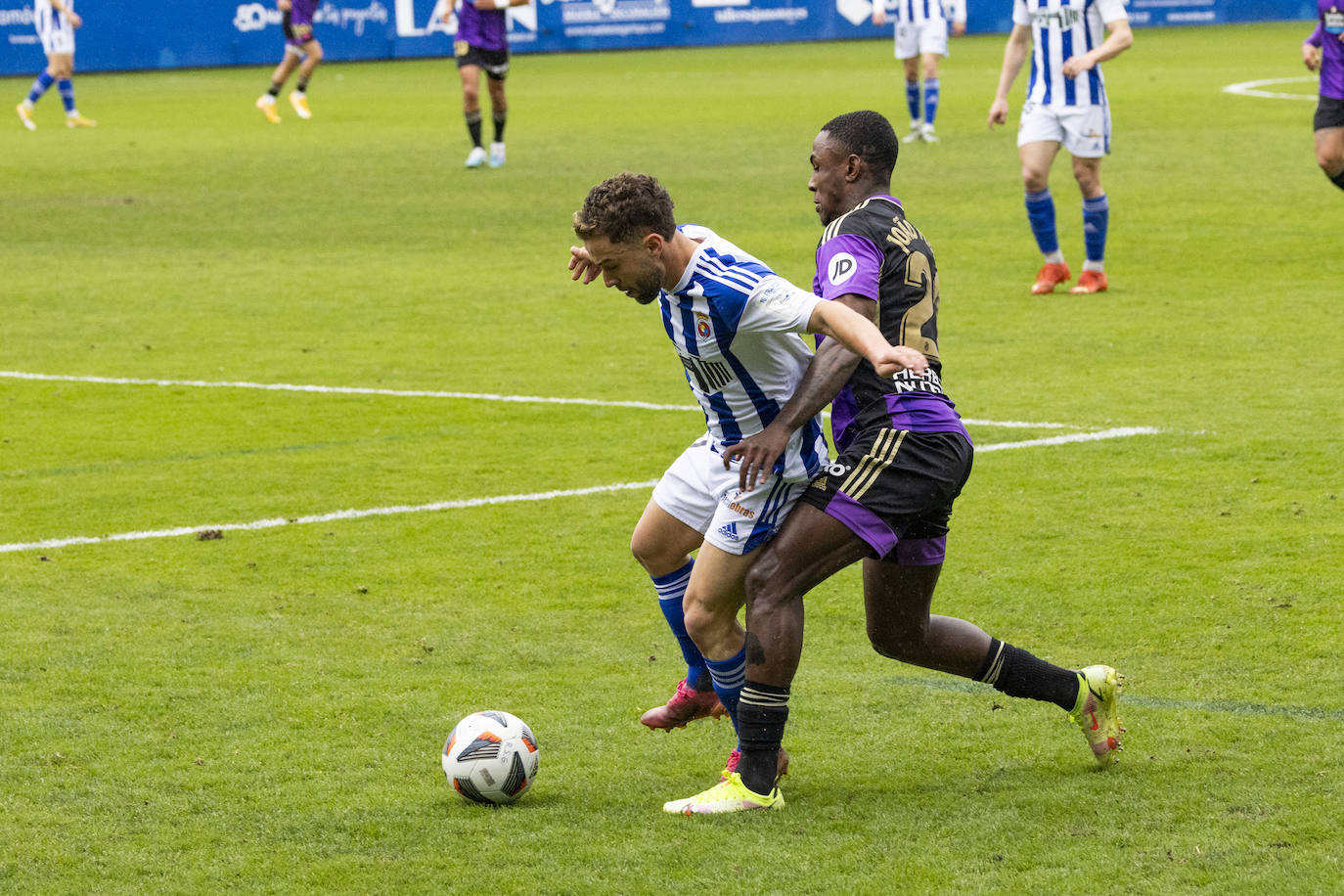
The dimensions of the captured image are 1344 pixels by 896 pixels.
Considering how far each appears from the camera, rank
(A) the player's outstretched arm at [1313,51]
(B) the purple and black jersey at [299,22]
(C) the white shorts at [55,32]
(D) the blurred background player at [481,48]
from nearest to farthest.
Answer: (A) the player's outstretched arm at [1313,51], (D) the blurred background player at [481,48], (C) the white shorts at [55,32], (B) the purple and black jersey at [299,22]

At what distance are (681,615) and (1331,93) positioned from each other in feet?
30.0

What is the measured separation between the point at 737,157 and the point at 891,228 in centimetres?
1640

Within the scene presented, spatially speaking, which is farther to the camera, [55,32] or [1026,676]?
[55,32]

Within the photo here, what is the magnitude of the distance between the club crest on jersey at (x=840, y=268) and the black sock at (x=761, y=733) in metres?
1.03

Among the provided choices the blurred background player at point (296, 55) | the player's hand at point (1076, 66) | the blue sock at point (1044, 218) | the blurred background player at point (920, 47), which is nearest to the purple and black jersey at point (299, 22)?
the blurred background player at point (296, 55)

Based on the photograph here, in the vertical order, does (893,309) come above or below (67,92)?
above

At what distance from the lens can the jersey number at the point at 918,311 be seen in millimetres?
4566

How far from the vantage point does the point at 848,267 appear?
440 cm

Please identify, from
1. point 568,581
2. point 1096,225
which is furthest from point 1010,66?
point 568,581

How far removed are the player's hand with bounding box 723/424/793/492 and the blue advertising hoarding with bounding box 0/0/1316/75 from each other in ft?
116

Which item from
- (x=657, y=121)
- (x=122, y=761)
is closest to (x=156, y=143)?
(x=657, y=121)

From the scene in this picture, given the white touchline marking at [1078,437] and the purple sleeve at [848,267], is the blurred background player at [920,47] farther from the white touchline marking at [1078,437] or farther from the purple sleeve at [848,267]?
the purple sleeve at [848,267]

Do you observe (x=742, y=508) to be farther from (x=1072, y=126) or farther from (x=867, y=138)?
(x=1072, y=126)

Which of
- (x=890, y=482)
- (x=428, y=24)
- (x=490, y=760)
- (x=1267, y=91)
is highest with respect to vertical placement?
(x=890, y=482)
